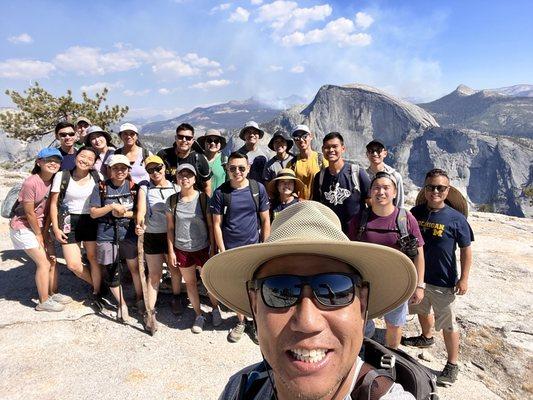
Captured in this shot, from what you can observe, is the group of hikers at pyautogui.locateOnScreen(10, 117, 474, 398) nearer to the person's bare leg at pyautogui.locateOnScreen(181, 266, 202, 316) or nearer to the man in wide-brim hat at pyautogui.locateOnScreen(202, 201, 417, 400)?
the person's bare leg at pyautogui.locateOnScreen(181, 266, 202, 316)

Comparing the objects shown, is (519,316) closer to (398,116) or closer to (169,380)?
(169,380)

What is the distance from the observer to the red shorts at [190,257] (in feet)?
16.9

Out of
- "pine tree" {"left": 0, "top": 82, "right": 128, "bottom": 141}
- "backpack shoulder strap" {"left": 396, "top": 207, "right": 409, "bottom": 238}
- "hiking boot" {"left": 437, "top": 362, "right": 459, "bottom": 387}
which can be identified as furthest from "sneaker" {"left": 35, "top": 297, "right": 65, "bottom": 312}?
"pine tree" {"left": 0, "top": 82, "right": 128, "bottom": 141}

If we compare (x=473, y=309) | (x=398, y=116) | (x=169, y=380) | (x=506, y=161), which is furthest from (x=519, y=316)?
(x=398, y=116)

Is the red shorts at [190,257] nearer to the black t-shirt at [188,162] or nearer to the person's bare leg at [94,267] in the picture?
the black t-shirt at [188,162]

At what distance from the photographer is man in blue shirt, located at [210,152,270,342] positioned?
15.8 ft

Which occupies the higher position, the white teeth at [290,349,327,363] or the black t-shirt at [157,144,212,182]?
the black t-shirt at [157,144,212,182]

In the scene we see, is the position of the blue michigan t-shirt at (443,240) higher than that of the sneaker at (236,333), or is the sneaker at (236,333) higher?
the blue michigan t-shirt at (443,240)

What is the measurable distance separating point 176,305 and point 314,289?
16.5 ft

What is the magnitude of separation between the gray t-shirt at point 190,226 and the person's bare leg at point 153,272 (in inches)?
23.8

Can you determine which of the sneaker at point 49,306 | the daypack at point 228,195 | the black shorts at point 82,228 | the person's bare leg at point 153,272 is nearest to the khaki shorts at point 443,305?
the daypack at point 228,195

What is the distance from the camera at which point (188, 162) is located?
230 inches

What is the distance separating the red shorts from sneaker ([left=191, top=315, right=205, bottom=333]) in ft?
3.33

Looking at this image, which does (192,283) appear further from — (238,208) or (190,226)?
(238,208)
